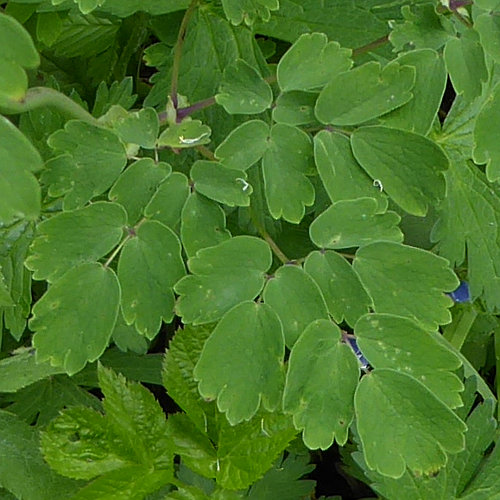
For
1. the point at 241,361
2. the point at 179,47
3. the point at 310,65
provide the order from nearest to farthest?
the point at 241,361
the point at 310,65
the point at 179,47

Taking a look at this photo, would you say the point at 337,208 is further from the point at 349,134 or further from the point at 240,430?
the point at 240,430

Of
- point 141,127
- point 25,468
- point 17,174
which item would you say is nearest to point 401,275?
point 141,127

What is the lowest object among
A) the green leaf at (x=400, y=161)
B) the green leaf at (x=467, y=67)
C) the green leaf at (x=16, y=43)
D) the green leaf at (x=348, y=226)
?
the green leaf at (x=348, y=226)

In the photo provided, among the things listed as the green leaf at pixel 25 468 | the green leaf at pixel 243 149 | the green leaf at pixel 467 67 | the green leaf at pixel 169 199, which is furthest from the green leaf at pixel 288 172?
the green leaf at pixel 25 468

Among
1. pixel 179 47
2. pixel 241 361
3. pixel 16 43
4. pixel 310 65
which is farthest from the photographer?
pixel 179 47

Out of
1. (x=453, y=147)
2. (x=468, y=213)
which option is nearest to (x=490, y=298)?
(x=468, y=213)

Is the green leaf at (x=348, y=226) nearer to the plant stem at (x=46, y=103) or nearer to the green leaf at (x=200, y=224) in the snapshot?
the green leaf at (x=200, y=224)

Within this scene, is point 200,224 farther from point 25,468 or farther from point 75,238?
point 25,468
